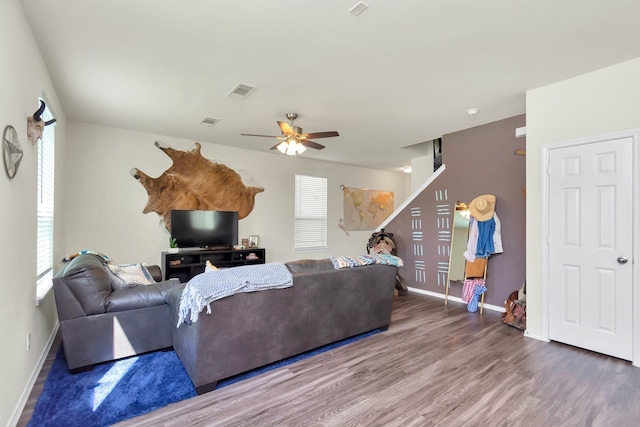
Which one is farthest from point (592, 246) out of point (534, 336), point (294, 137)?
point (294, 137)

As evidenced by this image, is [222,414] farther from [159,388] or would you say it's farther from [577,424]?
[577,424]

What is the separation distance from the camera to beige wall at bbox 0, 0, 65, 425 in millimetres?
1746

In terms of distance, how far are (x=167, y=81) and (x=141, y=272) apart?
2191 mm

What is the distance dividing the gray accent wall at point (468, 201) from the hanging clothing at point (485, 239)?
0.66 ft

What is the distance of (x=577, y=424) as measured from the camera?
1.94 metres

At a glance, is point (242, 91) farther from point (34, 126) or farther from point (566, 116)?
point (566, 116)

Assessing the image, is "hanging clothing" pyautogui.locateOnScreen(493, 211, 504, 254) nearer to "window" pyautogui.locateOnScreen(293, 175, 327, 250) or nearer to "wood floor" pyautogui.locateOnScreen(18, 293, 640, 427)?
"wood floor" pyautogui.locateOnScreen(18, 293, 640, 427)

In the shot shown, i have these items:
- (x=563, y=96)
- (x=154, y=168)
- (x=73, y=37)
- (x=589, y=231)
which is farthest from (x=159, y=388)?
(x=563, y=96)

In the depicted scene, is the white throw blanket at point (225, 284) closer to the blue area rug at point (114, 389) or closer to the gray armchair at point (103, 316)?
the blue area rug at point (114, 389)

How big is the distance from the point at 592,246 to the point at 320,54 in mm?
3211

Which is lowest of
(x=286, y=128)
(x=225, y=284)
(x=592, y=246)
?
(x=225, y=284)

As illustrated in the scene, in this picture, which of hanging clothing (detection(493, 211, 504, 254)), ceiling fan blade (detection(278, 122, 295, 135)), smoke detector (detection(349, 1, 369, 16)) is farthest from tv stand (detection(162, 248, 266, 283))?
smoke detector (detection(349, 1, 369, 16))

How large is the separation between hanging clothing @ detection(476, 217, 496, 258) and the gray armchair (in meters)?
4.00

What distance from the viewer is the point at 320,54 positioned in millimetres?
2666
